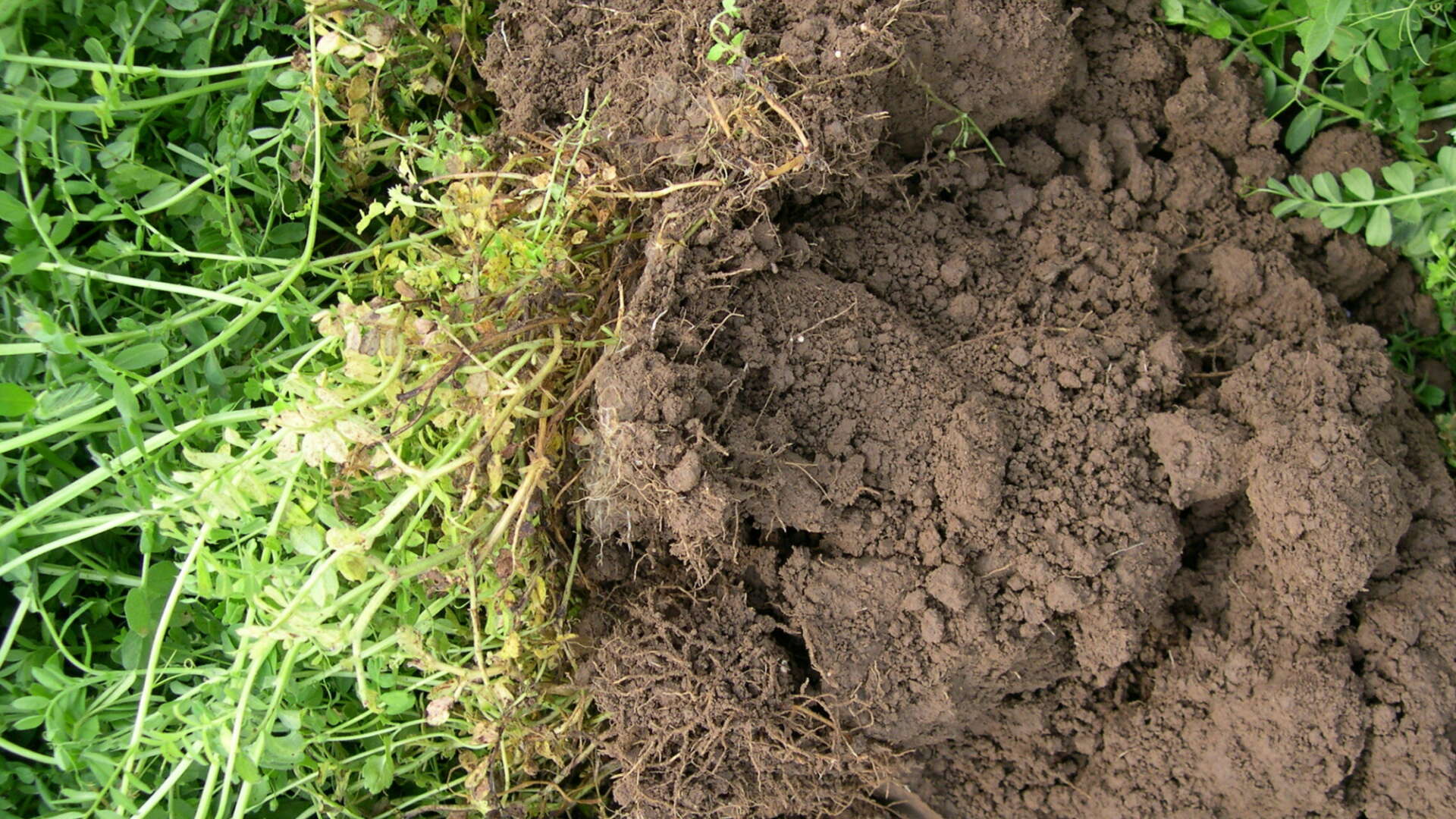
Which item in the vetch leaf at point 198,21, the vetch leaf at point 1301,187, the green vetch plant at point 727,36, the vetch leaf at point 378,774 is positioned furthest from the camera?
the vetch leaf at point 1301,187

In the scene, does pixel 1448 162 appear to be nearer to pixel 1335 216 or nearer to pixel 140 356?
pixel 1335 216

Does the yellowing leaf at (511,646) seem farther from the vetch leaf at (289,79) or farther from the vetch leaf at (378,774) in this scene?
the vetch leaf at (289,79)

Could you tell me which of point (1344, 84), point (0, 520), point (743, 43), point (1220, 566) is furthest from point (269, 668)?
point (1344, 84)

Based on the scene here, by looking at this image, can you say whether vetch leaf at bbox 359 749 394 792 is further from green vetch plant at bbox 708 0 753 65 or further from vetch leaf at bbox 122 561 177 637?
green vetch plant at bbox 708 0 753 65

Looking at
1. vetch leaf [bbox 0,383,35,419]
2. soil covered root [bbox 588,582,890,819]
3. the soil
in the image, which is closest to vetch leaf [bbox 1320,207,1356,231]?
the soil

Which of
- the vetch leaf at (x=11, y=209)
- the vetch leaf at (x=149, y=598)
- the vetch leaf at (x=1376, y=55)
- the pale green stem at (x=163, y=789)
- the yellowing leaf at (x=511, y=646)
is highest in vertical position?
the vetch leaf at (x=11, y=209)

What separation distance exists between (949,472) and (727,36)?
0.88 metres

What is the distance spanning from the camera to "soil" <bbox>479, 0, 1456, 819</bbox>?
1.77 metres

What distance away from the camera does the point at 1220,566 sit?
1.96 meters

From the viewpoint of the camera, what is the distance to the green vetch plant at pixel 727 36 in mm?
1723

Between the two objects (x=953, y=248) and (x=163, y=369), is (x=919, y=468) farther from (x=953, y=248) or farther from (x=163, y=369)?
(x=163, y=369)

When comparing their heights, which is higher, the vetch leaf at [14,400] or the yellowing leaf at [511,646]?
the vetch leaf at [14,400]

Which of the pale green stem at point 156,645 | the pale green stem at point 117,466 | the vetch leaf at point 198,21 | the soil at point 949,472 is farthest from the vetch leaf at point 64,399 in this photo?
the soil at point 949,472

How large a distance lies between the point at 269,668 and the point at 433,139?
42.8 inches
